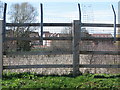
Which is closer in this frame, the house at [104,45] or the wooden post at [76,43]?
the wooden post at [76,43]

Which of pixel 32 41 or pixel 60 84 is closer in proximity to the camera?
pixel 60 84

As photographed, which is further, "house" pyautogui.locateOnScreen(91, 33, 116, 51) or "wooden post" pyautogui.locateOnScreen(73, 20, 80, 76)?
"house" pyautogui.locateOnScreen(91, 33, 116, 51)

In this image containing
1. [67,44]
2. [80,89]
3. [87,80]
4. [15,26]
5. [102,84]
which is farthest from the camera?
[67,44]

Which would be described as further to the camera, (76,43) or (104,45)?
(104,45)

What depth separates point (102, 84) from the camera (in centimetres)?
627

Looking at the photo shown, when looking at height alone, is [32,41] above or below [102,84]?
above

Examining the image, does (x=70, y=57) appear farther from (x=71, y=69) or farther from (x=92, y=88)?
(x=92, y=88)

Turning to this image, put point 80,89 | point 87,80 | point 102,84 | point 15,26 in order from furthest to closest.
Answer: point 15,26 → point 87,80 → point 102,84 → point 80,89

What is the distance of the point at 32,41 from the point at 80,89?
2.99 metres

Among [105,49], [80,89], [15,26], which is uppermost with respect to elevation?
[15,26]

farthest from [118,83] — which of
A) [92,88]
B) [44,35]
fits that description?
[44,35]

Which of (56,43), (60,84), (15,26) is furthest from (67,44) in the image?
(60,84)

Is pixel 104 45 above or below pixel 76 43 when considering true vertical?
below

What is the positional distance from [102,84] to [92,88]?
1.40ft
